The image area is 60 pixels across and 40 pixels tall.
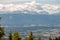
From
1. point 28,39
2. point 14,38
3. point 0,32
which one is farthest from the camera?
point 28,39

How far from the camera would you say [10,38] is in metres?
44.7

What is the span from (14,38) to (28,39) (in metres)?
7.17

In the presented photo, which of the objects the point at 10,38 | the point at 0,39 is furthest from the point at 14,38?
the point at 0,39

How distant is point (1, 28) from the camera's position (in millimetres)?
29453

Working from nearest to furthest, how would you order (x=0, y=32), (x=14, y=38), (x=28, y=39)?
(x=0, y=32), (x=14, y=38), (x=28, y=39)

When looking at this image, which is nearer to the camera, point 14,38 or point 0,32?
point 0,32

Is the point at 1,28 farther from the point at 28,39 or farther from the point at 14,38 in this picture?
the point at 28,39

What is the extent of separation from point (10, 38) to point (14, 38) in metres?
2.51

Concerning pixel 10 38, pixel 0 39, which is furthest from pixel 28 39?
pixel 0 39

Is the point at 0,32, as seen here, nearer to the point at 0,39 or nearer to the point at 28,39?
the point at 0,39

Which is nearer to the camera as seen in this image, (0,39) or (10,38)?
(0,39)

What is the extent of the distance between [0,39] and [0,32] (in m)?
2.04

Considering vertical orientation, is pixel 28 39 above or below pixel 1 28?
below

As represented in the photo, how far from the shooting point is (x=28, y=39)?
49156mm
